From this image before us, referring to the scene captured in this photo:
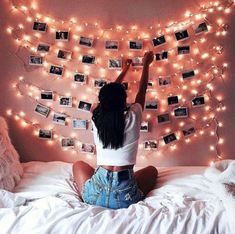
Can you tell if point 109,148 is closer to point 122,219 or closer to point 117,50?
point 122,219

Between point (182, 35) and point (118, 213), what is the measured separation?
125cm

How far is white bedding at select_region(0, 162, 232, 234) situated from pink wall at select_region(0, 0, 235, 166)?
40cm

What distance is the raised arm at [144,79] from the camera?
1869 millimetres

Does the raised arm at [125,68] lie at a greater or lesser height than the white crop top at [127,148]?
greater

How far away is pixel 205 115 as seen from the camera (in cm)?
217

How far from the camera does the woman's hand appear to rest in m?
2.04

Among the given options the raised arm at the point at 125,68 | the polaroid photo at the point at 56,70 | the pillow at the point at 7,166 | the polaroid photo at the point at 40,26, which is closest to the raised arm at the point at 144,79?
the raised arm at the point at 125,68

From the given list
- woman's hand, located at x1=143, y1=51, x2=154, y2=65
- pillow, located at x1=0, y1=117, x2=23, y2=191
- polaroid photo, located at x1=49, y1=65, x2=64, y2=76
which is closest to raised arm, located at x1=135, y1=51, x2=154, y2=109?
woman's hand, located at x1=143, y1=51, x2=154, y2=65

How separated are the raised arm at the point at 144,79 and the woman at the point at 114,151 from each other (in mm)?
143

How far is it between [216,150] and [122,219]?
105 cm

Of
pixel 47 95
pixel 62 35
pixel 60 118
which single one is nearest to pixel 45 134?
pixel 60 118

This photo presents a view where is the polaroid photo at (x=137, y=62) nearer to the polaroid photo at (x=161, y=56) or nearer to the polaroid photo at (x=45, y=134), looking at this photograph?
the polaroid photo at (x=161, y=56)

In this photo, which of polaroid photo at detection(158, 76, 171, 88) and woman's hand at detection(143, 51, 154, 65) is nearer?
woman's hand at detection(143, 51, 154, 65)

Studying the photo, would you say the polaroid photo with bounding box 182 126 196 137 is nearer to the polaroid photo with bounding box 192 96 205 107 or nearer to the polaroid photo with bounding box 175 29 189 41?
the polaroid photo with bounding box 192 96 205 107
